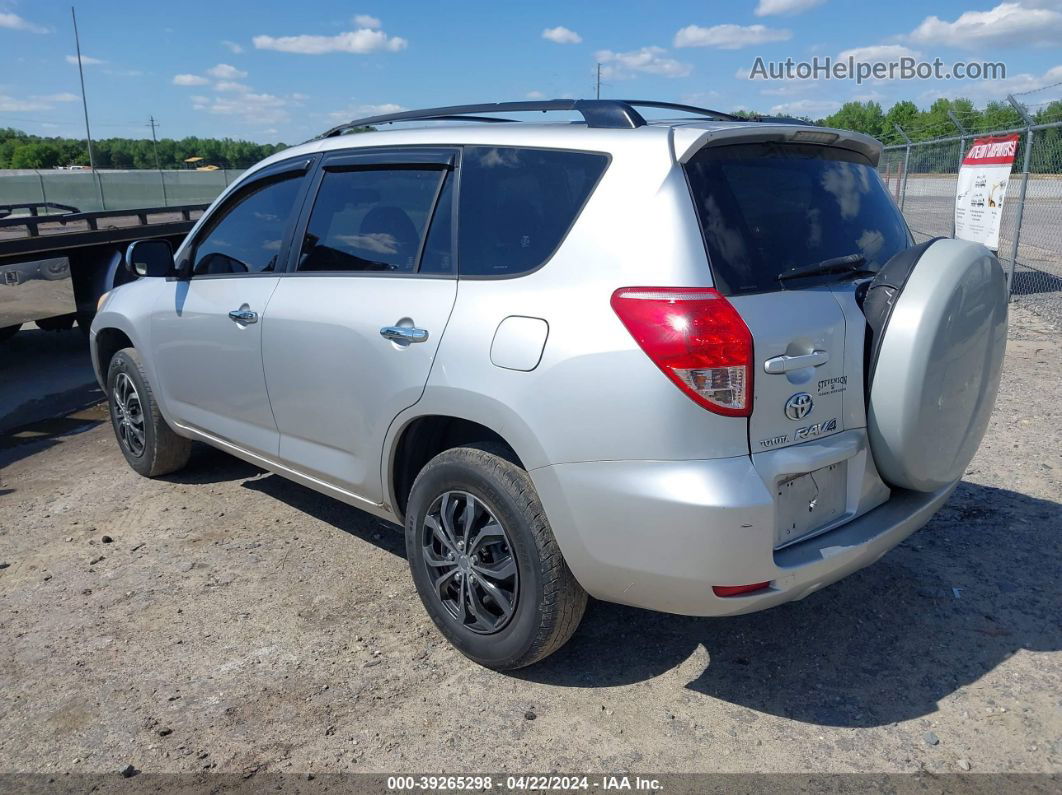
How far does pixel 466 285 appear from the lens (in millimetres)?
3041

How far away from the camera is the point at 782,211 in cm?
286

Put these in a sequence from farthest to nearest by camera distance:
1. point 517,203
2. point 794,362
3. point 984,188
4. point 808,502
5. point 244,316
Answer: point 984,188 < point 244,316 < point 517,203 < point 808,502 < point 794,362

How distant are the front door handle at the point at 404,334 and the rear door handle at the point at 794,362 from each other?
122cm

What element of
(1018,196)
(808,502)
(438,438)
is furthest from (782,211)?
(1018,196)

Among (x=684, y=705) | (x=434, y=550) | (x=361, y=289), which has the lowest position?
(x=684, y=705)

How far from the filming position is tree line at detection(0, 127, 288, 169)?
2200 inches

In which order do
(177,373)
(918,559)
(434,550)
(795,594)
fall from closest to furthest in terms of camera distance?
(795,594), (434,550), (918,559), (177,373)

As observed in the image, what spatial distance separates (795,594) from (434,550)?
52.4 inches

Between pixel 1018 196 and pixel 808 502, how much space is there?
14021 millimetres

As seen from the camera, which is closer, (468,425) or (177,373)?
(468,425)

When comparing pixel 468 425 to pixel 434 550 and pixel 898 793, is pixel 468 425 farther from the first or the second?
pixel 898 793

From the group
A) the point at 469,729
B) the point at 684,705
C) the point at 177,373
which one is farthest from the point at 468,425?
the point at 177,373

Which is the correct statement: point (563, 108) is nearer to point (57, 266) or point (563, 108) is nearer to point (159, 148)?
point (57, 266)

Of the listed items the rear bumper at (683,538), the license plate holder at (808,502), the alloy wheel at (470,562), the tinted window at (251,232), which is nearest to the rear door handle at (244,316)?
the tinted window at (251,232)
